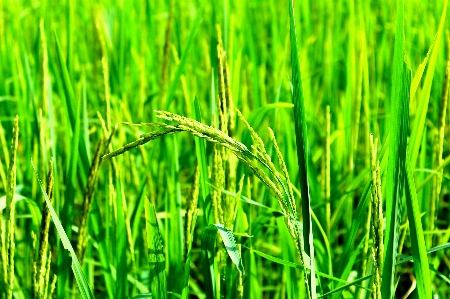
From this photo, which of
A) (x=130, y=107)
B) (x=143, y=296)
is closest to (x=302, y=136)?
(x=143, y=296)

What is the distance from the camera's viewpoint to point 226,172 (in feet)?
3.43

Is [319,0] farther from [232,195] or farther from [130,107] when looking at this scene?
[232,195]

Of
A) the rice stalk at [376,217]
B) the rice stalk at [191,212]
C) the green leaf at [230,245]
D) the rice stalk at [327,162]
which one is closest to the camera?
the rice stalk at [376,217]

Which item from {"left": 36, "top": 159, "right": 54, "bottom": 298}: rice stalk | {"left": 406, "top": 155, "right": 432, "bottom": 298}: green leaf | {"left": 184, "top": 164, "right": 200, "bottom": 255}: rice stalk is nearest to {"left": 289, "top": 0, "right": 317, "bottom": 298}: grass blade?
{"left": 406, "top": 155, "right": 432, "bottom": 298}: green leaf

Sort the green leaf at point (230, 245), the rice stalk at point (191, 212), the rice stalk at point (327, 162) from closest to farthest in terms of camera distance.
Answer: the green leaf at point (230, 245)
the rice stalk at point (191, 212)
the rice stalk at point (327, 162)

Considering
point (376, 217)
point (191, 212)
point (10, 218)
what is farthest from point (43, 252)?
point (376, 217)

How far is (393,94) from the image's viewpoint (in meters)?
0.68

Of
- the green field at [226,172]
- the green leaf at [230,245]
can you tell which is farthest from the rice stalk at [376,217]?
the green leaf at [230,245]

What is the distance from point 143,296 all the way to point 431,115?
1.28m

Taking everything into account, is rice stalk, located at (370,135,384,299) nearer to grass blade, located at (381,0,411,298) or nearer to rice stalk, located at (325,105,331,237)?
grass blade, located at (381,0,411,298)

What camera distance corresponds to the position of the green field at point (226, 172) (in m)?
0.71

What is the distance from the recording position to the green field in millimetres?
706

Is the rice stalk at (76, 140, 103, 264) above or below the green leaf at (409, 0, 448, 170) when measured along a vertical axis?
below

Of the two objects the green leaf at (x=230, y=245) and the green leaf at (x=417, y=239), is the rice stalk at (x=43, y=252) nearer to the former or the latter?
the green leaf at (x=230, y=245)
